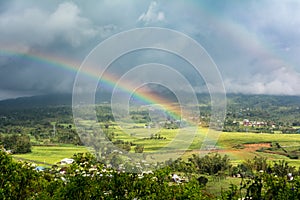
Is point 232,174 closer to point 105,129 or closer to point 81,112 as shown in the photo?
point 105,129

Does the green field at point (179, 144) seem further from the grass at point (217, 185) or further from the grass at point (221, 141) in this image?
the grass at point (217, 185)

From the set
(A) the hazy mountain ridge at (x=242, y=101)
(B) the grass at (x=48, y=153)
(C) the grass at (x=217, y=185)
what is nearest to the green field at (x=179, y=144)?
(B) the grass at (x=48, y=153)

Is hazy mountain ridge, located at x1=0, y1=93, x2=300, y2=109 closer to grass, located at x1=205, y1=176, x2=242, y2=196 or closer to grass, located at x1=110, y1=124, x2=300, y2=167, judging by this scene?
Answer: grass, located at x1=110, y1=124, x2=300, y2=167

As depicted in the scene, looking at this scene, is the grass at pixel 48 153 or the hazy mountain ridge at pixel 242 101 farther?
the hazy mountain ridge at pixel 242 101

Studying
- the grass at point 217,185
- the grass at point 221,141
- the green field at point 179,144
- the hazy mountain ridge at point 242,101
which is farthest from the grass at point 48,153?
the hazy mountain ridge at point 242,101

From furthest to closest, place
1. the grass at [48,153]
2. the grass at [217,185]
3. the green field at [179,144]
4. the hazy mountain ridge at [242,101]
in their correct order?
the hazy mountain ridge at [242,101] < the grass at [48,153] < the grass at [217,185] < the green field at [179,144]

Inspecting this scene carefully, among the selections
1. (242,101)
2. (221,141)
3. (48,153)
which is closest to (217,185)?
(48,153)

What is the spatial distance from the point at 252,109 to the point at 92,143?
94875mm

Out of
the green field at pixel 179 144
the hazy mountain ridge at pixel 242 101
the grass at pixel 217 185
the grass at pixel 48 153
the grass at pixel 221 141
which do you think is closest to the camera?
the green field at pixel 179 144

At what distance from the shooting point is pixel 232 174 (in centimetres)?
2820

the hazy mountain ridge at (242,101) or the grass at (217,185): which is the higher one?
the hazy mountain ridge at (242,101)

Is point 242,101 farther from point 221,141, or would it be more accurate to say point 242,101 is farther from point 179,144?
point 179,144

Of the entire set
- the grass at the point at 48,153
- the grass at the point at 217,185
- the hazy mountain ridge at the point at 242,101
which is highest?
the hazy mountain ridge at the point at 242,101

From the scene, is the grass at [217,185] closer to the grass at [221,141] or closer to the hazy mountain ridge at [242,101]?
A: the grass at [221,141]
